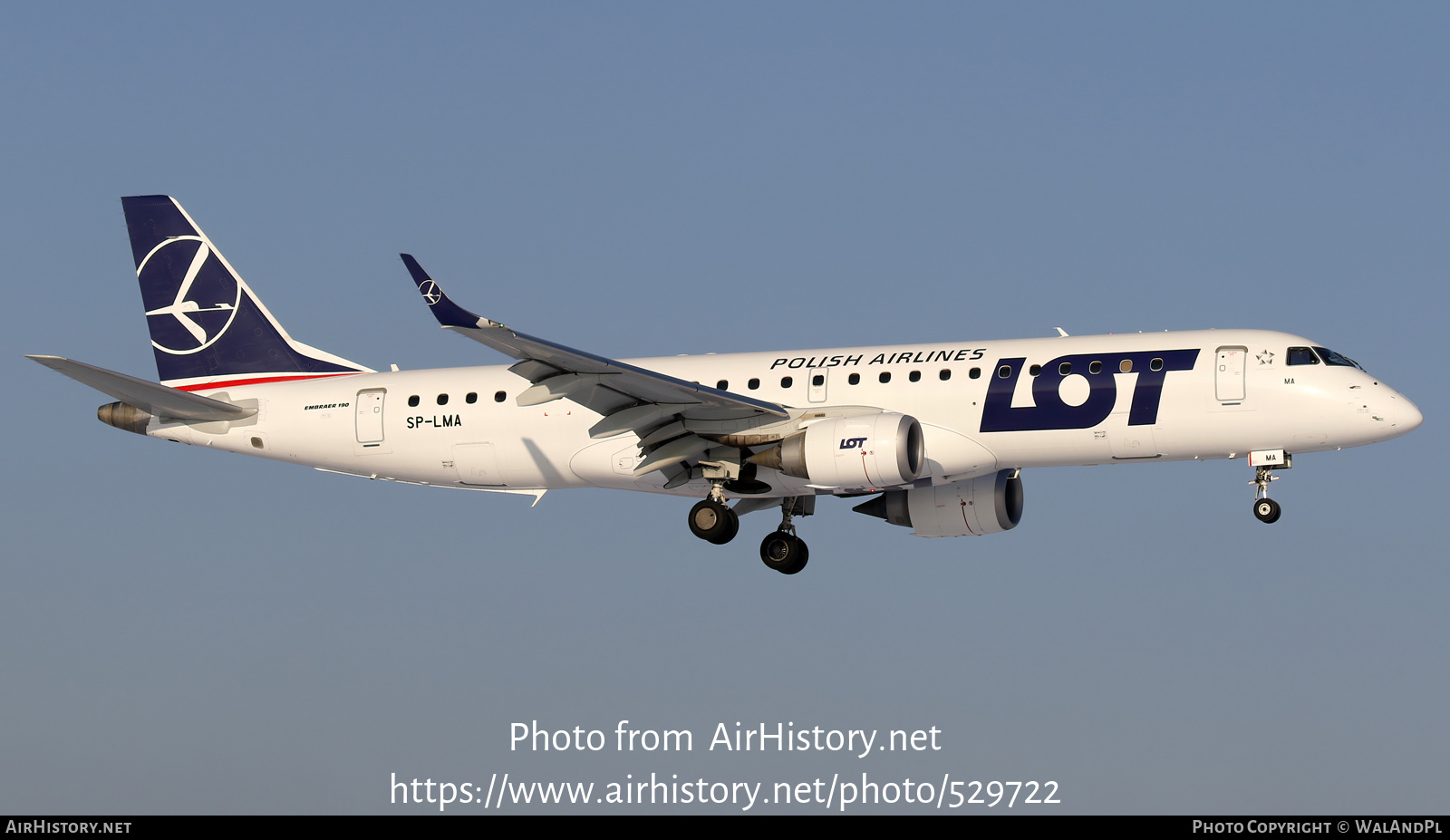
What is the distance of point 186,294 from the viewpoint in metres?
45.6

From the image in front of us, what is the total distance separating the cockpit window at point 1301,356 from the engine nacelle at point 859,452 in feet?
26.6

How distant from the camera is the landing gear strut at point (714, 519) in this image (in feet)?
130

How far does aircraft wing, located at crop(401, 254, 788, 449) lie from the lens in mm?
32406

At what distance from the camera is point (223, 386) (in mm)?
44469

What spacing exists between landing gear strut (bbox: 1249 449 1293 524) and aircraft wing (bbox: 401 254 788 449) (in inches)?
406

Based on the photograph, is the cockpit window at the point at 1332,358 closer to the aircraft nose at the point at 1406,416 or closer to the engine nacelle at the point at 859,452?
the aircraft nose at the point at 1406,416

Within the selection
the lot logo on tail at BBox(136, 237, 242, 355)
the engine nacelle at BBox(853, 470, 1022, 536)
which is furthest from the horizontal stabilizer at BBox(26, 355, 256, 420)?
the engine nacelle at BBox(853, 470, 1022, 536)

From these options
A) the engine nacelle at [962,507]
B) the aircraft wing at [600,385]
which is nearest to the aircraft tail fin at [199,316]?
the aircraft wing at [600,385]

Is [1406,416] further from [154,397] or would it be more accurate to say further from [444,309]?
[154,397]

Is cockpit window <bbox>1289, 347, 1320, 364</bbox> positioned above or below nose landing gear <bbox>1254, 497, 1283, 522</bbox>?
above

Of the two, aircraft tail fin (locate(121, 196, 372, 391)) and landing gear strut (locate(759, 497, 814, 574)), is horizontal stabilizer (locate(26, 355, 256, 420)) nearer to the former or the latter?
aircraft tail fin (locate(121, 196, 372, 391))

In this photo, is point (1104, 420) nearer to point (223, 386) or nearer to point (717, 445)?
point (717, 445)

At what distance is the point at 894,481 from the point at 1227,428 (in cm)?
718

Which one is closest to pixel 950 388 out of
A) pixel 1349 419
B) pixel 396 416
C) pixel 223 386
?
pixel 1349 419
